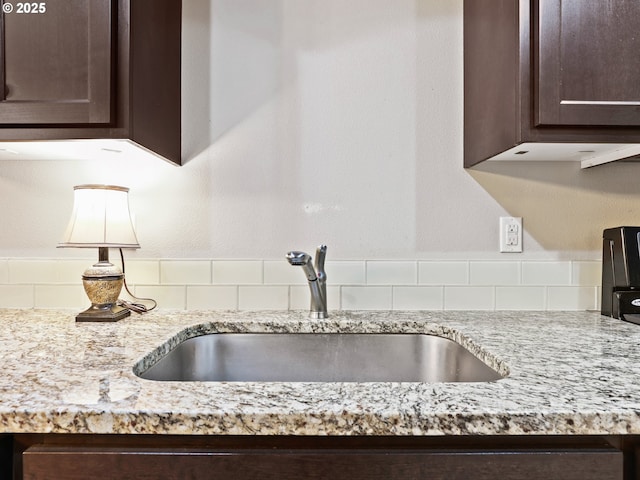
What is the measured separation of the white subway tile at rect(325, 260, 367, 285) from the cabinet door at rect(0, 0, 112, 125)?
0.72 meters

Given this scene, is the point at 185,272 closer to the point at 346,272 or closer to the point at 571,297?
the point at 346,272

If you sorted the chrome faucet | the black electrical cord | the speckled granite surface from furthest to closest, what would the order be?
1. the black electrical cord
2. the chrome faucet
3. the speckled granite surface

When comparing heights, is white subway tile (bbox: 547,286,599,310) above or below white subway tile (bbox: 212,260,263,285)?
below

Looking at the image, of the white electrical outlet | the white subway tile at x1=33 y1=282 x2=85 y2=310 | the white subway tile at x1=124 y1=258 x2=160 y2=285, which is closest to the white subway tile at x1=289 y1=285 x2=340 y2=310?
the white subway tile at x1=124 y1=258 x2=160 y2=285

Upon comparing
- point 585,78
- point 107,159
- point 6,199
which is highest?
point 585,78

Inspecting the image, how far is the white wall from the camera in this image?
1.38 metres

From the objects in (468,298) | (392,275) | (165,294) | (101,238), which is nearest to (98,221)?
(101,238)

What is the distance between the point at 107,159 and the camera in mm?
1374

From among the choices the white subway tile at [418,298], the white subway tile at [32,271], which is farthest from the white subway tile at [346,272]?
the white subway tile at [32,271]

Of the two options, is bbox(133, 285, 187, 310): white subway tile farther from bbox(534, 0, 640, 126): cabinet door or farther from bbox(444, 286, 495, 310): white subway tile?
bbox(534, 0, 640, 126): cabinet door

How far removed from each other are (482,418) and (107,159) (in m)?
1.25

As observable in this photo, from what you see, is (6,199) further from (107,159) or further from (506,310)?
(506,310)

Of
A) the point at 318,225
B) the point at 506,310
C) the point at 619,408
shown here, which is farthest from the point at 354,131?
the point at 619,408

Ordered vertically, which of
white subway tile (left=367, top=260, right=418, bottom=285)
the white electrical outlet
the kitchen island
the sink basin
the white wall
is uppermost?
the white wall
